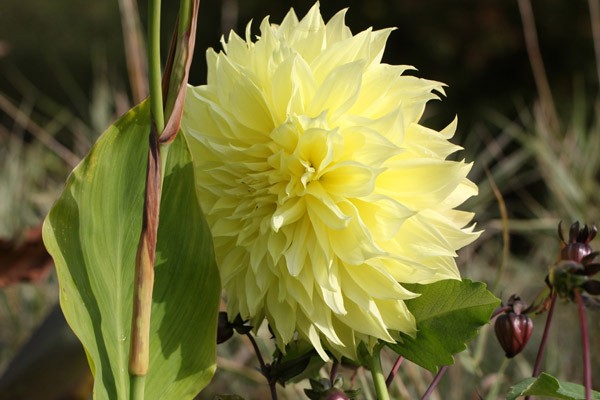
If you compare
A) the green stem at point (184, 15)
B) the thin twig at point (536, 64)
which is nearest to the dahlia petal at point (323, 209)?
the green stem at point (184, 15)

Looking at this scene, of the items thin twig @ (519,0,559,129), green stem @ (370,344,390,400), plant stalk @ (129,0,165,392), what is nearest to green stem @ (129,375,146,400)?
plant stalk @ (129,0,165,392)

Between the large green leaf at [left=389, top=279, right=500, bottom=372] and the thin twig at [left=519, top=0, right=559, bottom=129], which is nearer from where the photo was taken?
the large green leaf at [left=389, top=279, right=500, bottom=372]

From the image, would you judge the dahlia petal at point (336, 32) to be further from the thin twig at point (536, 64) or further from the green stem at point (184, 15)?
the thin twig at point (536, 64)

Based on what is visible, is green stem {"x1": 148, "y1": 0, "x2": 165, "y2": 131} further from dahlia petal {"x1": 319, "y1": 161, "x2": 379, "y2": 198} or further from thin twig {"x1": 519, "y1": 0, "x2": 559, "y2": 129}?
thin twig {"x1": 519, "y1": 0, "x2": 559, "y2": 129}

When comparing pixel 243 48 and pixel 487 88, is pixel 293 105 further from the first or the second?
pixel 487 88

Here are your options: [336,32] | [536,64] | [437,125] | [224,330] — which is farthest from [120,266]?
[437,125]

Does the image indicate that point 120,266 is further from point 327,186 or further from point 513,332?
point 513,332
